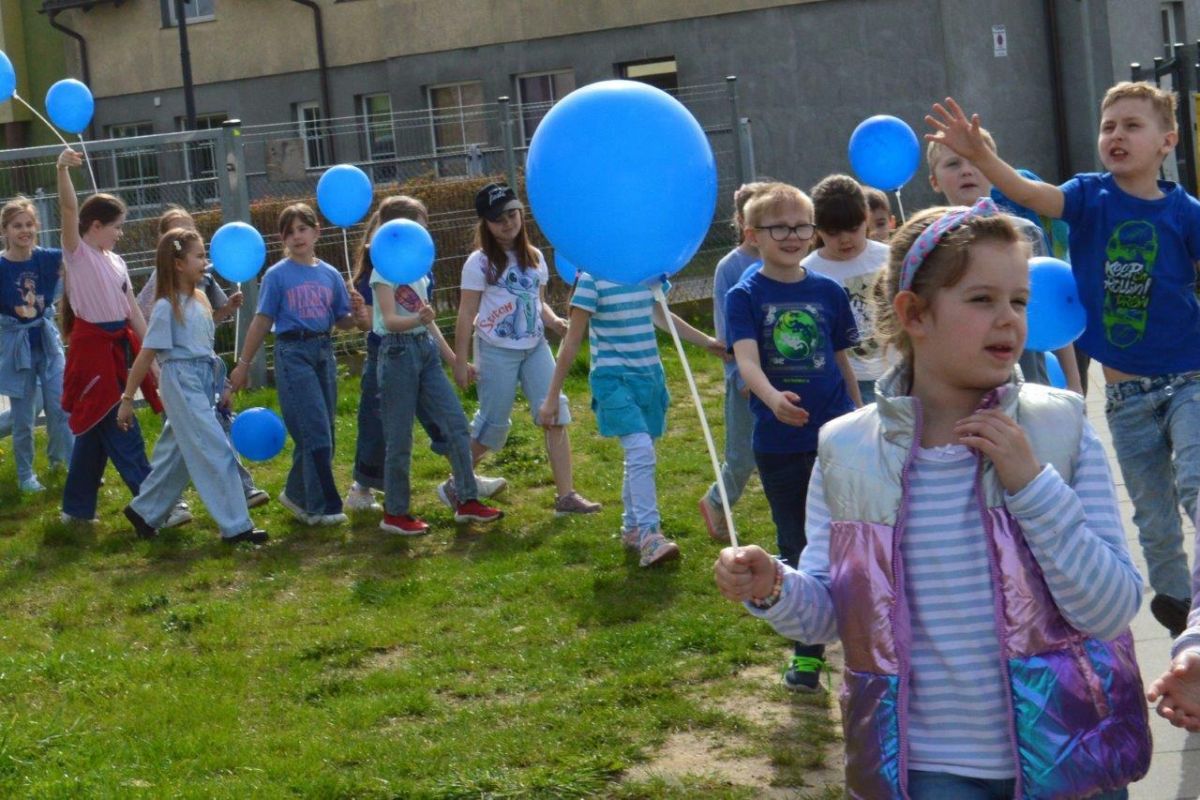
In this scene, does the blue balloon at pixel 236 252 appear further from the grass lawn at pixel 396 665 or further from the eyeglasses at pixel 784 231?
the eyeglasses at pixel 784 231

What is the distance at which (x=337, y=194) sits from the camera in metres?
10.5

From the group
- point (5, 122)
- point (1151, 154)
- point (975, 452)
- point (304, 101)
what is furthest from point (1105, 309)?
point (5, 122)

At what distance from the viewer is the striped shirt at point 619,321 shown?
826 cm

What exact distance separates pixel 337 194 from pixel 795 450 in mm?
5202

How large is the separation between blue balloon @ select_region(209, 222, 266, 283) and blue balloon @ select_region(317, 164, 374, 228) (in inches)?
21.2

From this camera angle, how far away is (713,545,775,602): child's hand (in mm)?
3078

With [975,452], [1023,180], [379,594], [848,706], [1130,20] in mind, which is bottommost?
[379,594]

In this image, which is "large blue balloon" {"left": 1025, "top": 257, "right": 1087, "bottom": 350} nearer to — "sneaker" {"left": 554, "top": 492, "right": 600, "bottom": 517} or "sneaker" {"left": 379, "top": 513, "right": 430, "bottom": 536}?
"sneaker" {"left": 554, "top": 492, "right": 600, "bottom": 517}

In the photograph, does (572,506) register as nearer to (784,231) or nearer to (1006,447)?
(784,231)

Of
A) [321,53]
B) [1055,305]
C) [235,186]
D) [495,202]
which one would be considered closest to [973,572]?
[1055,305]

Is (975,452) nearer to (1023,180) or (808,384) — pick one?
(1023,180)

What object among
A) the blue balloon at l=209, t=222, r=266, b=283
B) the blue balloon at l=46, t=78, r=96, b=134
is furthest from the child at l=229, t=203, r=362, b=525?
the blue balloon at l=46, t=78, r=96, b=134

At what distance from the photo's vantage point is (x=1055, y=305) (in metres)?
5.60

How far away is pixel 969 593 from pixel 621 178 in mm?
1969
